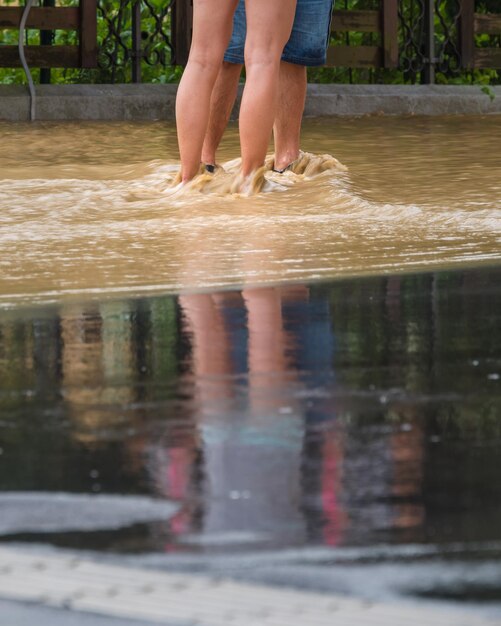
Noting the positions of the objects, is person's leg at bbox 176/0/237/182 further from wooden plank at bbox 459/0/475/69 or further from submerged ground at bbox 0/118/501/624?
wooden plank at bbox 459/0/475/69

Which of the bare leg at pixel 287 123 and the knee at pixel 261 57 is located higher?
the knee at pixel 261 57

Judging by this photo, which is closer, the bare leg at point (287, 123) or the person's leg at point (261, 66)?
the person's leg at point (261, 66)

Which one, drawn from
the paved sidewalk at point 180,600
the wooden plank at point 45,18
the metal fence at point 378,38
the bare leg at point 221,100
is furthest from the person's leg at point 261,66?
the metal fence at point 378,38

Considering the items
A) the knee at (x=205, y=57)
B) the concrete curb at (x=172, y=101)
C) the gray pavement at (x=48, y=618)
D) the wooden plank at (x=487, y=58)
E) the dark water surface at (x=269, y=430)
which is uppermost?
the knee at (x=205, y=57)

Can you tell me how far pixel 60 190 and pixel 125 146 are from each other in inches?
87.5

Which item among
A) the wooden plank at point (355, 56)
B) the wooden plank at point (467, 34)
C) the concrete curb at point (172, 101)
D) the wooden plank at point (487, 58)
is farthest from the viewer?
the wooden plank at point (487, 58)

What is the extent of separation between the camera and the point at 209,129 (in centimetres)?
644

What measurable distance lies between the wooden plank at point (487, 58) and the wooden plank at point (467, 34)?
6 cm

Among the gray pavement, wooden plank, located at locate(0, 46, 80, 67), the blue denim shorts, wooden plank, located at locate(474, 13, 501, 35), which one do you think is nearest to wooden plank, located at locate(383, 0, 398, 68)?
wooden plank, located at locate(474, 13, 501, 35)

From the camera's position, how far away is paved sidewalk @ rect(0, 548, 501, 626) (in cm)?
157

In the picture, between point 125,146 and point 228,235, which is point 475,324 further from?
point 125,146

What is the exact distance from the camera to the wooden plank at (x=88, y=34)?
36.0 ft

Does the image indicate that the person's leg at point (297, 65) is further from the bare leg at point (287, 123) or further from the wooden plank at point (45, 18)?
the wooden plank at point (45, 18)

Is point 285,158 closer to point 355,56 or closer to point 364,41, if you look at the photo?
point 355,56
